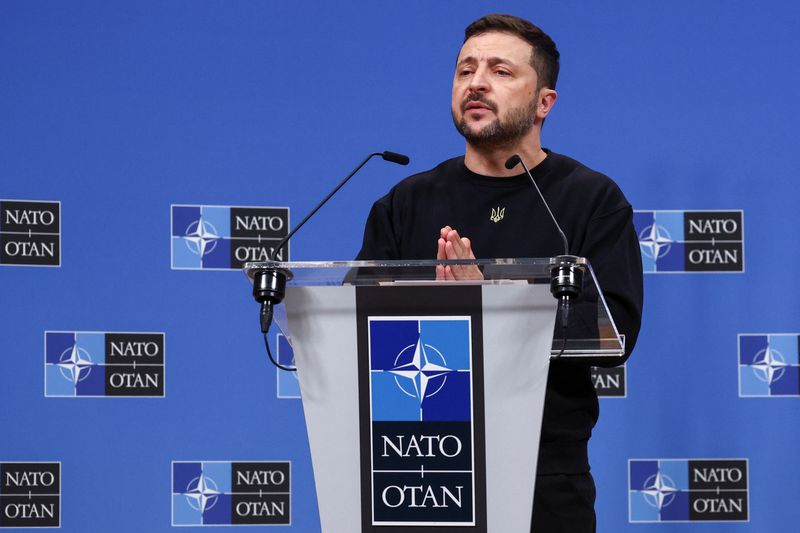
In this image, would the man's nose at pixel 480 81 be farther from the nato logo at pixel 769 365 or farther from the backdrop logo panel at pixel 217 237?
the nato logo at pixel 769 365

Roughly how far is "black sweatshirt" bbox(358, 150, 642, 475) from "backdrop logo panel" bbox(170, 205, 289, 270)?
1024mm

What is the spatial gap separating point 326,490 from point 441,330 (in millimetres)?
255

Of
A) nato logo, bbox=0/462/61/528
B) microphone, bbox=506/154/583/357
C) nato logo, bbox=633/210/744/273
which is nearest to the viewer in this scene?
microphone, bbox=506/154/583/357

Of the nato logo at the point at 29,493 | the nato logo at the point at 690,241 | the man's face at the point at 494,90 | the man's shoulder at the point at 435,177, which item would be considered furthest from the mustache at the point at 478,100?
the nato logo at the point at 29,493

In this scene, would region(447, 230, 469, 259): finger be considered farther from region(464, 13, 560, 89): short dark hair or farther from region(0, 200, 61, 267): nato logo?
region(0, 200, 61, 267): nato logo

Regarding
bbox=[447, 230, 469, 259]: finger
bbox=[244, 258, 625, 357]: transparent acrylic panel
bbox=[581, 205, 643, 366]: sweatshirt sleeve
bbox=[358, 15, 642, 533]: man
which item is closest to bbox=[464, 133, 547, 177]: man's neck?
bbox=[358, 15, 642, 533]: man

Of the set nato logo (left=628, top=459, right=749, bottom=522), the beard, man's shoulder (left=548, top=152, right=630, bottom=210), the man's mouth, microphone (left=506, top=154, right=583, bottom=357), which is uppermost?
the man's mouth

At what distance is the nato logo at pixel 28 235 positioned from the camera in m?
2.88

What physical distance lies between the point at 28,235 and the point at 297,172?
83 cm

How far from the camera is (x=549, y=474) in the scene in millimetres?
1598

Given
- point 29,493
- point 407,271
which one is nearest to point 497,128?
point 407,271

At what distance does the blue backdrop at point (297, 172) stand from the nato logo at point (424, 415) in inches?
68.5

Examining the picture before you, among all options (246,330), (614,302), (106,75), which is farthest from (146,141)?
(614,302)

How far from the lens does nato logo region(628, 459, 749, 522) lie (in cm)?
289
